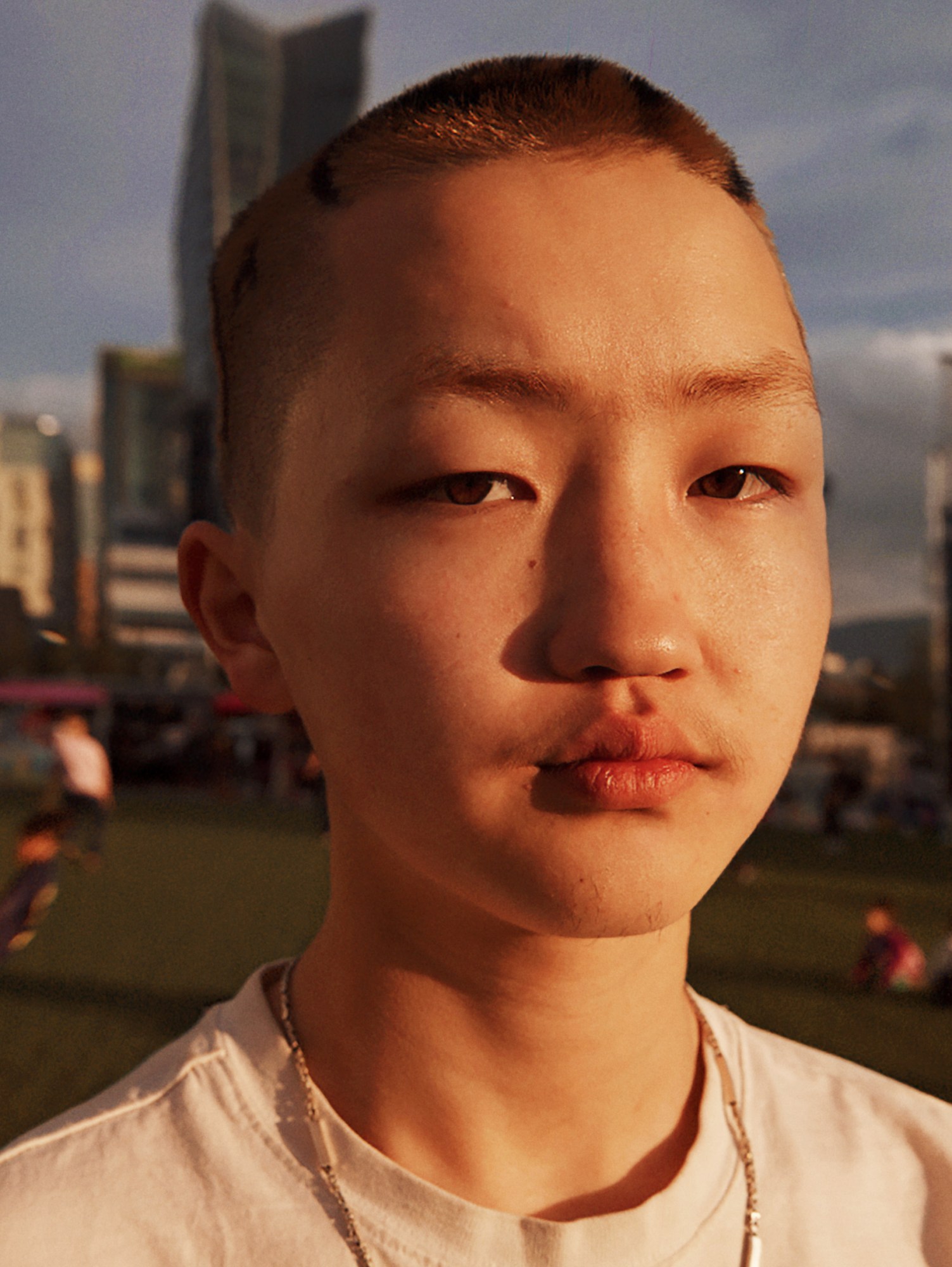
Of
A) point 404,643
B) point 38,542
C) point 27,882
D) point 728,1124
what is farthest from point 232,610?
point 27,882

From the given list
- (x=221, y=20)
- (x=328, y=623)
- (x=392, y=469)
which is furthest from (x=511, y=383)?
(x=221, y=20)

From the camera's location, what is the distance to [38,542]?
5875 mm

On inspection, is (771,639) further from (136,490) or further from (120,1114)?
(136,490)

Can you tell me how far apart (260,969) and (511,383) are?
0.80 m

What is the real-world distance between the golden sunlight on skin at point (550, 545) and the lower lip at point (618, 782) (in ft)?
0.05

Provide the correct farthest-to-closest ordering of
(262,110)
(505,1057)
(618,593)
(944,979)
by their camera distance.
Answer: (944,979) < (262,110) < (505,1057) < (618,593)

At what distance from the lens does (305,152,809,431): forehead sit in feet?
2.91

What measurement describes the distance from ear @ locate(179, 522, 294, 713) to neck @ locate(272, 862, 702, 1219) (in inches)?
10.5

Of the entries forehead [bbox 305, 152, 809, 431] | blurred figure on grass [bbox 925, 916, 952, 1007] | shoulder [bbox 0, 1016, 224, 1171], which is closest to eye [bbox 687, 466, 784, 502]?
forehead [bbox 305, 152, 809, 431]

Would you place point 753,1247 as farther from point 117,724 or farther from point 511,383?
point 117,724

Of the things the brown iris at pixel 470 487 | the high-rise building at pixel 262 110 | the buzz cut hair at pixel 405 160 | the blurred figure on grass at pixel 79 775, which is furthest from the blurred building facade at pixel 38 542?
the blurred figure on grass at pixel 79 775

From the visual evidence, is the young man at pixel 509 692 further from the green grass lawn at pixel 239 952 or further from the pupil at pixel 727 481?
the green grass lawn at pixel 239 952

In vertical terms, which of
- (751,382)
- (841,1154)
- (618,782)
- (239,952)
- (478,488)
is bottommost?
(239,952)

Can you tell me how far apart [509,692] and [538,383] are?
0.27 meters
